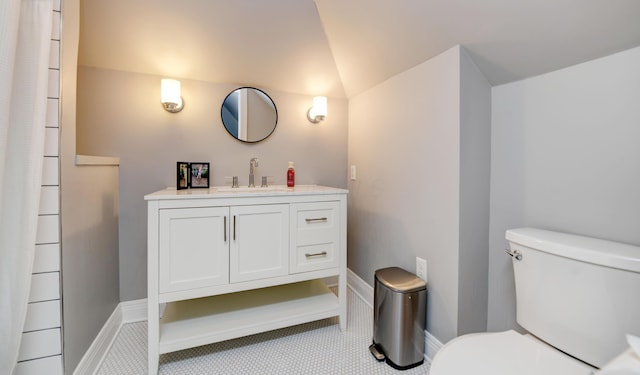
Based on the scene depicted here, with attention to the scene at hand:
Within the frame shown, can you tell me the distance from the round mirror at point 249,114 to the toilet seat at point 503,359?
5.73ft

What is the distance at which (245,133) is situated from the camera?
2020mm

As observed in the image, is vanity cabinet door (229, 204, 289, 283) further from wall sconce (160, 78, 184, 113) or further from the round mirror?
wall sconce (160, 78, 184, 113)

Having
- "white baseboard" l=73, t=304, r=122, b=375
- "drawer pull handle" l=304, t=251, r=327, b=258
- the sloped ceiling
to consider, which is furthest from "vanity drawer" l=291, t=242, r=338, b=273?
the sloped ceiling

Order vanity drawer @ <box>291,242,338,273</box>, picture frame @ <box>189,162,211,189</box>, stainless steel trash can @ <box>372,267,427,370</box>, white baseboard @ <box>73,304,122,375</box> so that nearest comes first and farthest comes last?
white baseboard @ <box>73,304,122,375</box> < stainless steel trash can @ <box>372,267,427,370</box> < vanity drawer @ <box>291,242,338,273</box> < picture frame @ <box>189,162,211,189</box>

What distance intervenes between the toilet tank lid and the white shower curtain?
1873mm

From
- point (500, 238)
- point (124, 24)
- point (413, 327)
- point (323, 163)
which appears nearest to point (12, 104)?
point (124, 24)

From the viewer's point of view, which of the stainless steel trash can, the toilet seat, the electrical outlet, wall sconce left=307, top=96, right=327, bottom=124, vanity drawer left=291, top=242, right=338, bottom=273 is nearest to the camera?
the toilet seat

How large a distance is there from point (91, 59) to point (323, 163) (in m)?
1.68

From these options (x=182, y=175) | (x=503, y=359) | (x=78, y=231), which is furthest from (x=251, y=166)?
(x=503, y=359)

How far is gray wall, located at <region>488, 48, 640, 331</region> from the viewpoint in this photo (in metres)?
0.99

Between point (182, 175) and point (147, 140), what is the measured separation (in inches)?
13.1

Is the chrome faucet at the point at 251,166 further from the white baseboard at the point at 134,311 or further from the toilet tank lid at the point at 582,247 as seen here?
the toilet tank lid at the point at 582,247

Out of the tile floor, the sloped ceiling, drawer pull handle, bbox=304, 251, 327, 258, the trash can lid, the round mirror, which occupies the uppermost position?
the sloped ceiling

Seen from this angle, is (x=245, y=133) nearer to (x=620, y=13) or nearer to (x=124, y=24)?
(x=124, y=24)
